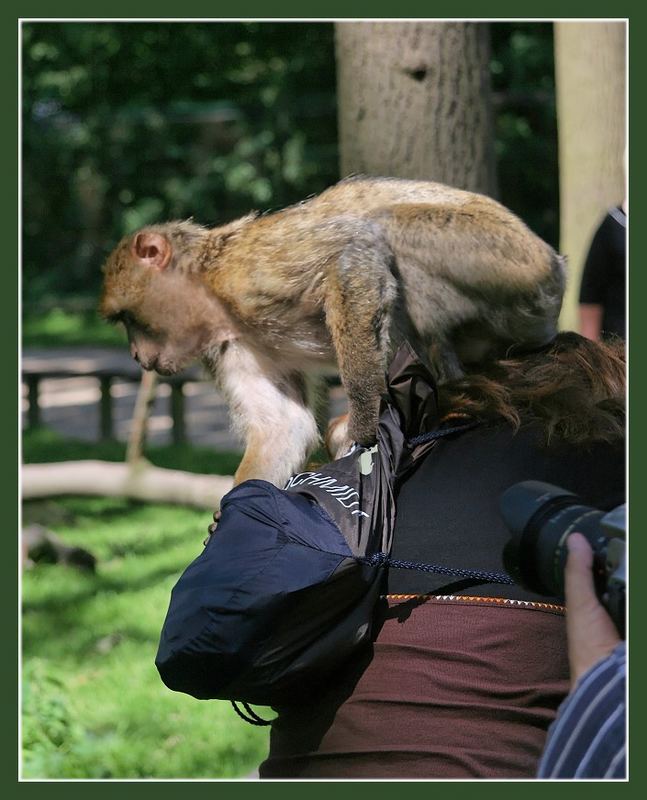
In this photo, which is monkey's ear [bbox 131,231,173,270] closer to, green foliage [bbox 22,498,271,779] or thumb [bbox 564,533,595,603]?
green foliage [bbox 22,498,271,779]

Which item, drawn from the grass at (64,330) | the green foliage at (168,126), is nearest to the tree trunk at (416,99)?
the green foliage at (168,126)

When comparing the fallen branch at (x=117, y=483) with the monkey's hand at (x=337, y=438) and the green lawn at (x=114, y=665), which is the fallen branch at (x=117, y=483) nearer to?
the green lawn at (x=114, y=665)

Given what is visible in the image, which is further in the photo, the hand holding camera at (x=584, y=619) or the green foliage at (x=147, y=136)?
the green foliage at (x=147, y=136)

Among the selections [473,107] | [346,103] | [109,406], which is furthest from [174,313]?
[109,406]

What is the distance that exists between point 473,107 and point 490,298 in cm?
109

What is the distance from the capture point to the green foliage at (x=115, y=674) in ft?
11.9

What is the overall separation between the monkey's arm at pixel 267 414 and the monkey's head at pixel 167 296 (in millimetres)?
121

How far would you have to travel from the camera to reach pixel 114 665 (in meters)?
4.41

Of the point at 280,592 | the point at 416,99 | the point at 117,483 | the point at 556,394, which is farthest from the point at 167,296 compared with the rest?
the point at 117,483

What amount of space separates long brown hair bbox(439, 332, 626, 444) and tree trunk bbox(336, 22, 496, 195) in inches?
69.8

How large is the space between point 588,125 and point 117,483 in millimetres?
3053

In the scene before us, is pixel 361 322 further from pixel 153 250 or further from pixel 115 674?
pixel 115 674

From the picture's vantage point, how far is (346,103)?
3807mm

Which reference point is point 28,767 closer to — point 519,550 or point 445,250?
point 445,250
